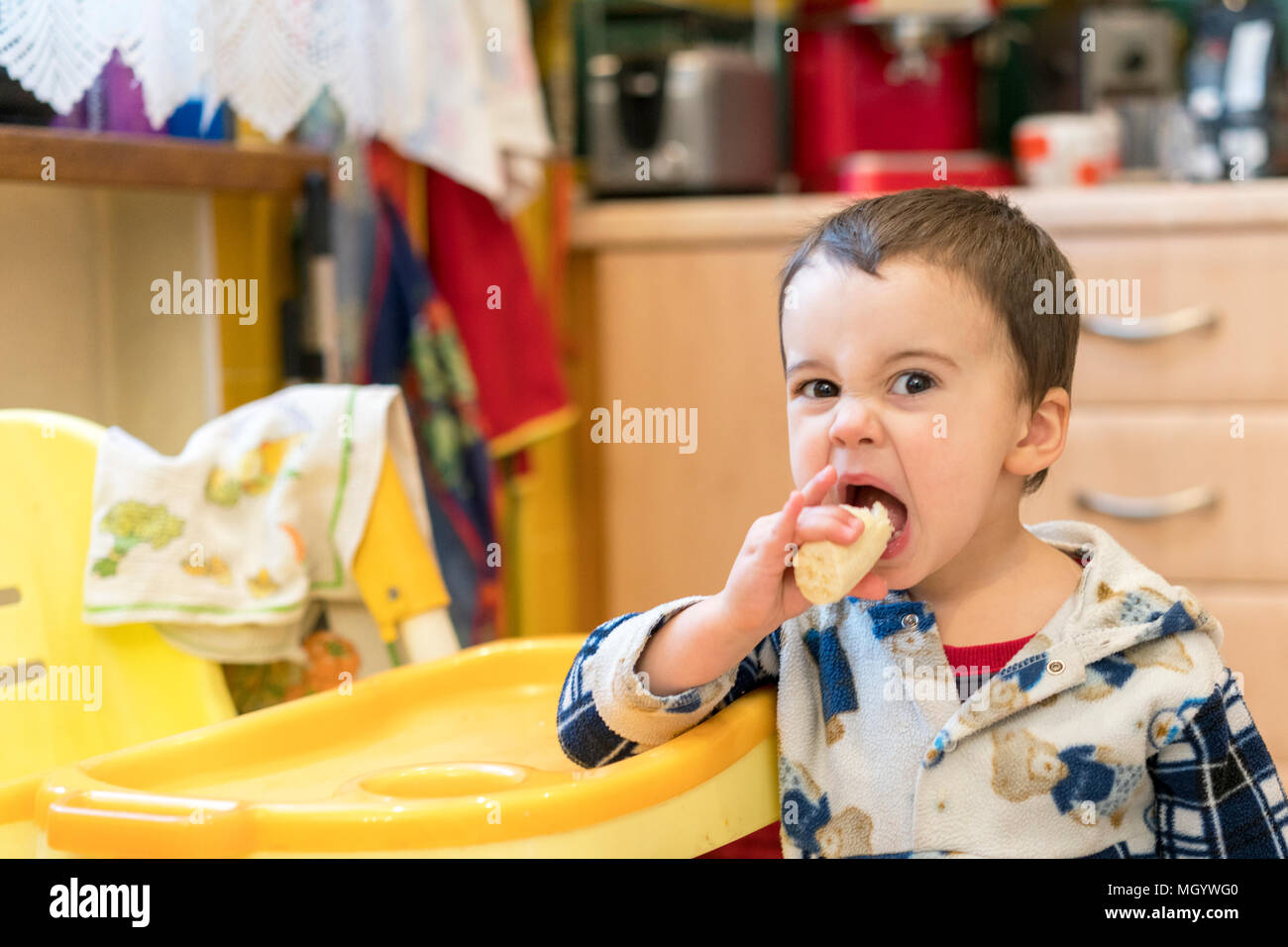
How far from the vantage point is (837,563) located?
0.67 metres

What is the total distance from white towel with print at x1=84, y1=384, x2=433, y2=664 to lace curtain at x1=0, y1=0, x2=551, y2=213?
24 cm

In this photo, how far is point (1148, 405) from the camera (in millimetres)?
1673

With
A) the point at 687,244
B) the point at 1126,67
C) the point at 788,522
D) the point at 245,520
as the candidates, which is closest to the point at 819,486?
the point at 788,522

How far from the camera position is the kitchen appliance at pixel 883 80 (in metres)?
1.95

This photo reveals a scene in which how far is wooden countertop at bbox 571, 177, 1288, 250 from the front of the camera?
161 cm

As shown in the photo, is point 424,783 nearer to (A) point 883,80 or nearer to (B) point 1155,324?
(B) point 1155,324

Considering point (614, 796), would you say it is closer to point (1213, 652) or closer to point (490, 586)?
point (1213, 652)

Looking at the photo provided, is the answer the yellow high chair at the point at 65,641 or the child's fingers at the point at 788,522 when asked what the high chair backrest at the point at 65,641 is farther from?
the child's fingers at the point at 788,522

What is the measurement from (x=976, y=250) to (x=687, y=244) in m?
1.09

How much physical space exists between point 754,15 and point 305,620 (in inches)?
55.5

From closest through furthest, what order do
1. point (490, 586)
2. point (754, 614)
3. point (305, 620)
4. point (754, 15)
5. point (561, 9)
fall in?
point (754, 614)
point (305, 620)
point (490, 586)
point (561, 9)
point (754, 15)

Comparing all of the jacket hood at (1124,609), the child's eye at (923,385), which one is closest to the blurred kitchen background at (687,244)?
the child's eye at (923,385)

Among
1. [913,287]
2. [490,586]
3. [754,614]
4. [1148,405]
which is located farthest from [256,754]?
[1148,405]
